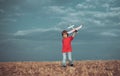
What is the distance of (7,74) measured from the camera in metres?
15.0

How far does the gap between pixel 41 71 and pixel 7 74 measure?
6.22 feet

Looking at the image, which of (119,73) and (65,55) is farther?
(65,55)

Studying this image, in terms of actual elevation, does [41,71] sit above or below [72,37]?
below

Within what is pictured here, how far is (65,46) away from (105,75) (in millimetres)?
4048

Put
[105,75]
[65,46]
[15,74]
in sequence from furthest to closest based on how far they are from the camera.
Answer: [65,46] → [15,74] → [105,75]

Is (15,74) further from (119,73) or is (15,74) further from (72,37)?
(119,73)

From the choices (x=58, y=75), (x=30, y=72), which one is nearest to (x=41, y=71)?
(x=30, y=72)

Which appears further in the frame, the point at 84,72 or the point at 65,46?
the point at 65,46

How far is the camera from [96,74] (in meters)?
14.1

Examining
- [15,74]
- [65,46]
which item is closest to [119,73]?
[65,46]

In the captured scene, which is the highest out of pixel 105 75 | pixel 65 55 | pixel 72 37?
pixel 72 37

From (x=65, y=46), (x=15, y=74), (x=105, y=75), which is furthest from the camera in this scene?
(x=65, y=46)

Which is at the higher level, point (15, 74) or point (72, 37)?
point (72, 37)

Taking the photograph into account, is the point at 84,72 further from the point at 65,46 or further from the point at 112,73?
the point at 65,46
